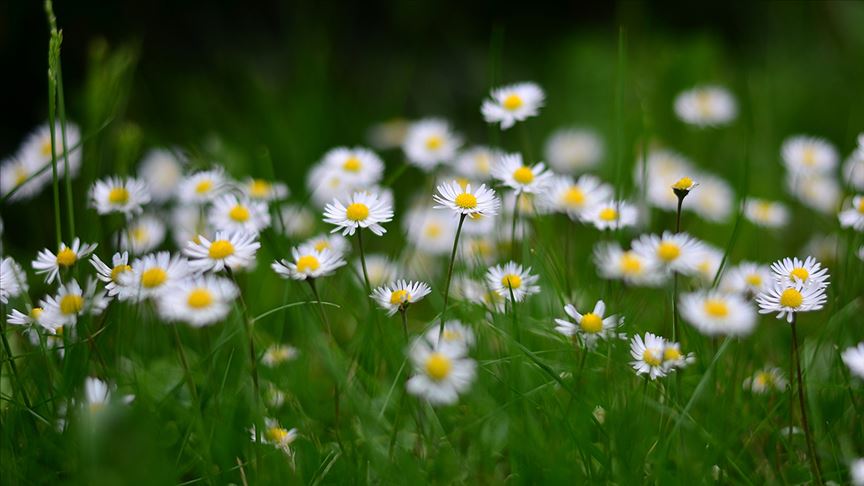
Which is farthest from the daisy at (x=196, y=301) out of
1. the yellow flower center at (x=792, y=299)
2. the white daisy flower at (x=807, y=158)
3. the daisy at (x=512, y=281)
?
the white daisy flower at (x=807, y=158)

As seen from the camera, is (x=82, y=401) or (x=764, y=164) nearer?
(x=82, y=401)

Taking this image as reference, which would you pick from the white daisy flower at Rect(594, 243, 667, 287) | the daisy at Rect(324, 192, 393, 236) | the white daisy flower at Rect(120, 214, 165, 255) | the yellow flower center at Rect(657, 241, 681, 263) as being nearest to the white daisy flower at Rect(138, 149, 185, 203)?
the white daisy flower at Rect(120, 214, 165, 255)

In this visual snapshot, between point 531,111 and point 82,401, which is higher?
point 531,111

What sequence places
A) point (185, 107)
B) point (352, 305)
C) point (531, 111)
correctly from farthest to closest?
1. point (185, 107)
2. point (352, 305)
3. point (531, 111)

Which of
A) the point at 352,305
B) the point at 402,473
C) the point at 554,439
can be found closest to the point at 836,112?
the point at 352,305

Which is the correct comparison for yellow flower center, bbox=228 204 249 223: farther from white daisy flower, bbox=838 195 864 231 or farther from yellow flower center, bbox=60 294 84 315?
white daisy flower, bbox=838 195 864 231

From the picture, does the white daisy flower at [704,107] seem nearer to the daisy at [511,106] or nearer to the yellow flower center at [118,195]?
the daisy at [511,106]

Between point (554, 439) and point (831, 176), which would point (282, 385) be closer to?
point (554, 439)

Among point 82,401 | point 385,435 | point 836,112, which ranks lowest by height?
point 385,435
